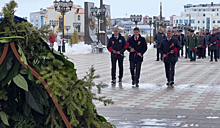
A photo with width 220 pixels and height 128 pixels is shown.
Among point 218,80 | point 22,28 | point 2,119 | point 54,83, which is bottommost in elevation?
point 218,80

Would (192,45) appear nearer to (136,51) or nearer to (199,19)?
(136,51)

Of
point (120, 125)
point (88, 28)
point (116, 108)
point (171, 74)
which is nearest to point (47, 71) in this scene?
point (120, 125)

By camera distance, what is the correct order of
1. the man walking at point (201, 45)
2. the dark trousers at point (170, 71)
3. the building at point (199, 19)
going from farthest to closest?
the building at point (199, 19) < the man walking at point (201, 45) < the dark trousers at point (170, 71)

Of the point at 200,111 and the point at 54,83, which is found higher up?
the point at 54,83

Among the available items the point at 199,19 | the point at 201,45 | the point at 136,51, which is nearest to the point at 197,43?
the point at 201,45

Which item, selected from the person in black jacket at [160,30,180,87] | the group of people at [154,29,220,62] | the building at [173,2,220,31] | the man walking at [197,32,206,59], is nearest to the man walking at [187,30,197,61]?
the group of people at [154,29,220,62]

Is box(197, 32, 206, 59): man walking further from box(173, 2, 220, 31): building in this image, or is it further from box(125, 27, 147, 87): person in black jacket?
box(173, 2, 220, 31): building

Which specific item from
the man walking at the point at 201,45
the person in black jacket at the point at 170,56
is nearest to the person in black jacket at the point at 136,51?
the person in black jacket at the point at 170,56

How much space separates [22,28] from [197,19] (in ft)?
513

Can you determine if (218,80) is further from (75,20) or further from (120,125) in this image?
(75,20)

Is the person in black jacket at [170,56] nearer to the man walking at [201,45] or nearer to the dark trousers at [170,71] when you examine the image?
the dark trousers at [170,71]

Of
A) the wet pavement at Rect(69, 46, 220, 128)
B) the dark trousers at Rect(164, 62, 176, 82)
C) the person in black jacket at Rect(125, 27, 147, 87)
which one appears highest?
the person in black jacket at Rect(125, 27, 147, 87)

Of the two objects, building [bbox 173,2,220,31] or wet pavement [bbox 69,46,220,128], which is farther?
building [bbox 173,2,220,31]

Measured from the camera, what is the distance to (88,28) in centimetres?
4438
